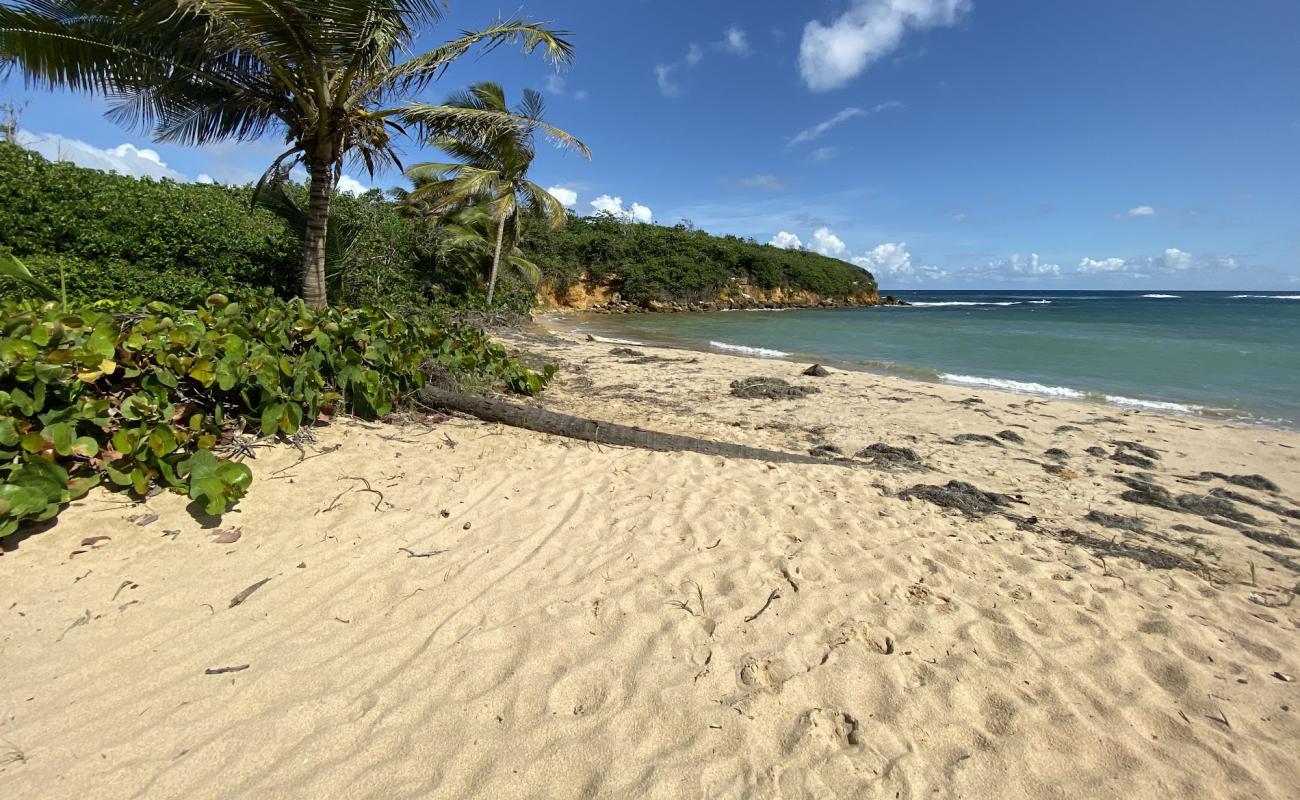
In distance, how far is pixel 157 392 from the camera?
307cm

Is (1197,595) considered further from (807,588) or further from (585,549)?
(585,549)

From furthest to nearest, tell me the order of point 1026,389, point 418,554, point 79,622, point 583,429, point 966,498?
point 1026,389 → point 583,429 → point 966,498 → point 418,554 → point 79,622

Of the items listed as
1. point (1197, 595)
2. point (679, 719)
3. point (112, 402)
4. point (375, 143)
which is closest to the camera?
point (679, 719)

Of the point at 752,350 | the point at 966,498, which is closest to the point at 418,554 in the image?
the point at 966,498

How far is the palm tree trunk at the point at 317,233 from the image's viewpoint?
7.45m

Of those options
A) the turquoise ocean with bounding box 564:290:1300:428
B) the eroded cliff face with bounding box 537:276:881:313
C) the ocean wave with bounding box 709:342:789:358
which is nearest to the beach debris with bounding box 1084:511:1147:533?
the turquoise ocean with bounding box 564:290:1300:428

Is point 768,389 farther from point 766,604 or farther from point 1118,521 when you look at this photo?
point 766,604

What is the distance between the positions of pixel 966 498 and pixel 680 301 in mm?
33467

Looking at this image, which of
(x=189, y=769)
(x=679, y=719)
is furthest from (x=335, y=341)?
(x=679, y=719)

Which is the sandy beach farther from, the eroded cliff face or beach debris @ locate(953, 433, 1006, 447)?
the eroded cliff face

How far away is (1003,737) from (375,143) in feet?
30.3

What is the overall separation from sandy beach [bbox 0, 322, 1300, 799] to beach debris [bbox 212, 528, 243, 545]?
12mm

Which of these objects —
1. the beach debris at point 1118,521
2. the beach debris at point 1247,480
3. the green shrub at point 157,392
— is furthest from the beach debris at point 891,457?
the green shrub at point 157,392

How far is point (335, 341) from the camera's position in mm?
4434
